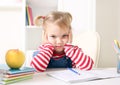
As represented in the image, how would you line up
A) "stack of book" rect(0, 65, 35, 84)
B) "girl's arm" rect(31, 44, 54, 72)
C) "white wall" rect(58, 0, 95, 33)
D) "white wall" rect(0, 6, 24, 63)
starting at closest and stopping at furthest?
1. "stack of book" rect(0, 65, 35, 84)
2. "girl's arm" rect(31, 44, 54, 72)
3. "white wall" rect(58, 0, 95, 33)
4. "white wall" rect(0, 6, 24, 63)

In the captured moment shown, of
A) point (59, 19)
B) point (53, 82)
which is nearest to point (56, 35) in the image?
point (59, 19)

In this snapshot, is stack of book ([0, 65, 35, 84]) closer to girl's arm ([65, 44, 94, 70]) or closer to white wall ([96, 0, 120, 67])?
girl's arm ([65, 44, 94, 70])

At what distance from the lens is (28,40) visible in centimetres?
290

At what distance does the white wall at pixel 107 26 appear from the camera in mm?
2828

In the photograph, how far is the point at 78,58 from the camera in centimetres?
136

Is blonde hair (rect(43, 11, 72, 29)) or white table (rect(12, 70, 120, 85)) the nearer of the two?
white table (rect(12, 70, 120, 85))

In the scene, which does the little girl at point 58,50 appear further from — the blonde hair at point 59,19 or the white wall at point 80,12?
the white wall at point 80,12

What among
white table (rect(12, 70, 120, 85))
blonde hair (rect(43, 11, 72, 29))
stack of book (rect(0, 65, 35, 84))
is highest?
blonde hair (rect(43, 11, 72, 29))

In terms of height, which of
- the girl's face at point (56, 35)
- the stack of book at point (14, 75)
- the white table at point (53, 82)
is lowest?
the white table at point (53, 82)

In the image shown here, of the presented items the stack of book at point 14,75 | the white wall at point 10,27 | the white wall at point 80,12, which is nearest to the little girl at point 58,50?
the stack of book at point 14,75

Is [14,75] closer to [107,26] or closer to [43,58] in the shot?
[43,58]

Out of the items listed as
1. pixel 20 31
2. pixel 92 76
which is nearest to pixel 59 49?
pixel 92 76

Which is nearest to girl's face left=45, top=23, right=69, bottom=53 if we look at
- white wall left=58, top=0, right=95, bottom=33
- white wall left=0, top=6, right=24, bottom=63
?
white wall left=58, top=0, right=95, bottom=33

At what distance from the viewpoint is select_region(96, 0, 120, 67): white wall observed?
111 inches
